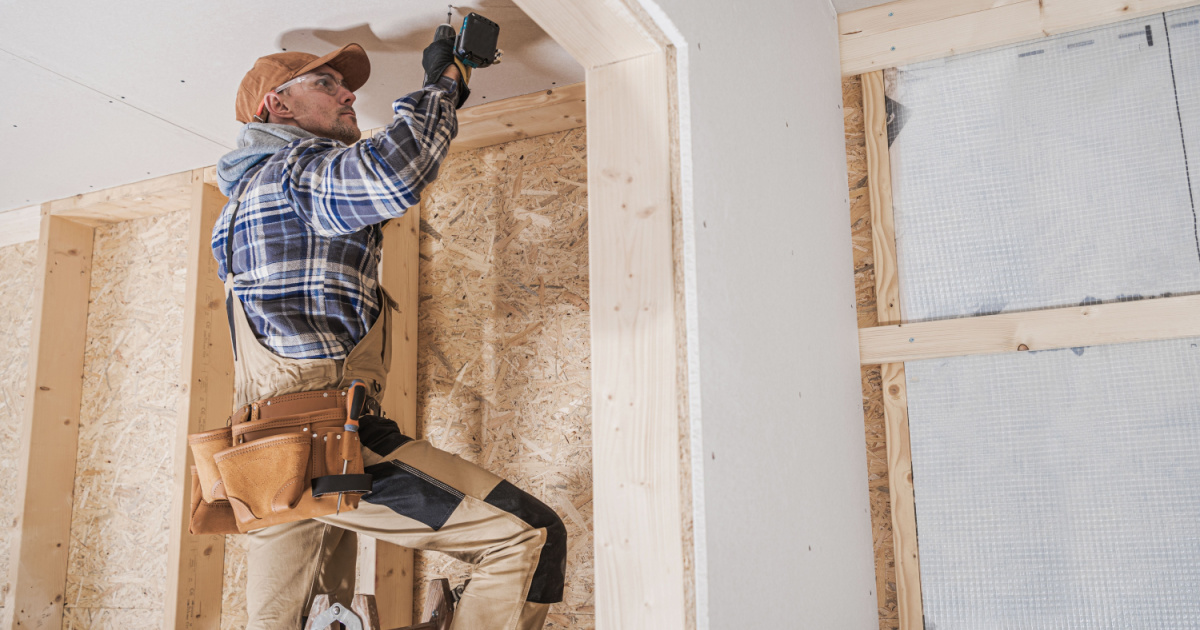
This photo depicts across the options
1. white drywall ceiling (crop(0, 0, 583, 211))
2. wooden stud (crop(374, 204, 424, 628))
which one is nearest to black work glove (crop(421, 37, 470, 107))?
white drywall ceiling (crop(0, 0, 583, 211))

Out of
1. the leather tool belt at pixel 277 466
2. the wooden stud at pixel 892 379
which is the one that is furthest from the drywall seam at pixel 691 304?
the wooden stud at pixel 892 379

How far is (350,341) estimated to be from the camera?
1.75 m

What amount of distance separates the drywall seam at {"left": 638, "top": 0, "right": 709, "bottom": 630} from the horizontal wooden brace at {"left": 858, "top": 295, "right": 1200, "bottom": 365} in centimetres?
105

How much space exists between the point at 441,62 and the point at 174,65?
963mm

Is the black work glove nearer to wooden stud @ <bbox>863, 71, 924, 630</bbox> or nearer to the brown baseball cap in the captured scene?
the brown baseball cap

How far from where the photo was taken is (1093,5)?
6.57 feet

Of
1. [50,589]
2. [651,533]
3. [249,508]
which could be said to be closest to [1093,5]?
[651,533]

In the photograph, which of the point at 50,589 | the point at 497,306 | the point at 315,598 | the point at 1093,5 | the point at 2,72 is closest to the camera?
the point at 315,598

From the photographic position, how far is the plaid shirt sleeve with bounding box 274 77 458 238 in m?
1.53

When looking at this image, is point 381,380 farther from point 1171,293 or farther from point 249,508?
point 1171,293

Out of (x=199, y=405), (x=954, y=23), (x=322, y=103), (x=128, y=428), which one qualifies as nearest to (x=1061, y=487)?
(x=954, y=23)

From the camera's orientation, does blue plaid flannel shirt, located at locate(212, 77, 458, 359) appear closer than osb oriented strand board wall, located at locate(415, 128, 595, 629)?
Yes

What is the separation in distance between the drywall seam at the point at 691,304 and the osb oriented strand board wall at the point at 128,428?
7.63 ft

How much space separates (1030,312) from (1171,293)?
0.29 meters
